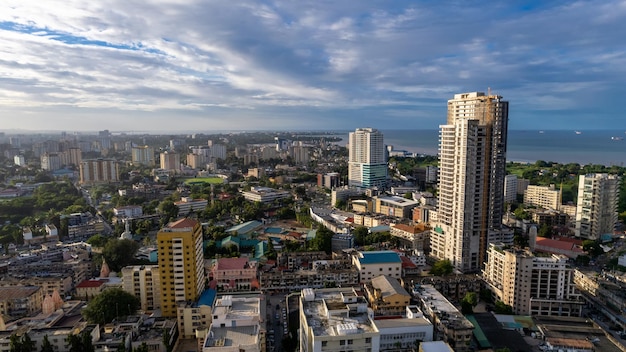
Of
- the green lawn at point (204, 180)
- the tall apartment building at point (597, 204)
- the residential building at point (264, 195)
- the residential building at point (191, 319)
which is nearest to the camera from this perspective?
the residential building at point (191, 319)

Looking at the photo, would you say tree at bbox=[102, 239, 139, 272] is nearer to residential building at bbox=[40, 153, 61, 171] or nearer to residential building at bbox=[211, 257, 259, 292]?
residential building at bbox=[211, 257, 259, 292]

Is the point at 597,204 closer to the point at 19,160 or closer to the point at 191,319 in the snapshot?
the point at 191,319

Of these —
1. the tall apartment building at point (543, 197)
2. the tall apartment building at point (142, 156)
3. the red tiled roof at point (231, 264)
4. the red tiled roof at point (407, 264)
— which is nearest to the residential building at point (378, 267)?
the red tiled roof at point (407, 264)

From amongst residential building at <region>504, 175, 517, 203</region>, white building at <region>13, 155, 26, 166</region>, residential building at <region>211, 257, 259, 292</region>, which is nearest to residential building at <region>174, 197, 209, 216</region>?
residential building at <region>211, 257, 259, 292</region>

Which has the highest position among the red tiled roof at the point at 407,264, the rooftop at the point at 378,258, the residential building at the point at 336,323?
the residential building at the point at 336,323

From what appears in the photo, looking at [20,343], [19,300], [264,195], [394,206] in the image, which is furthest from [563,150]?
[20,343]

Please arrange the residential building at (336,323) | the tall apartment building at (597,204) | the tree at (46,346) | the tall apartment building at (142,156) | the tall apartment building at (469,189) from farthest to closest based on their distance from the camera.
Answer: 1. the tall apartment building at (142,156)
2. the tall apartment building at (597,204)
3. the tall apartment building at (469,189)
4. the tree at (46,346)
5. the residential building at (336,323)

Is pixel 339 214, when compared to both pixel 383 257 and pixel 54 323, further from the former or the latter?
pixel 54 323

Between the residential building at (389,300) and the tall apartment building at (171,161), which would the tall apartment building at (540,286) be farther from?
the tall apartment building at (171,161)
